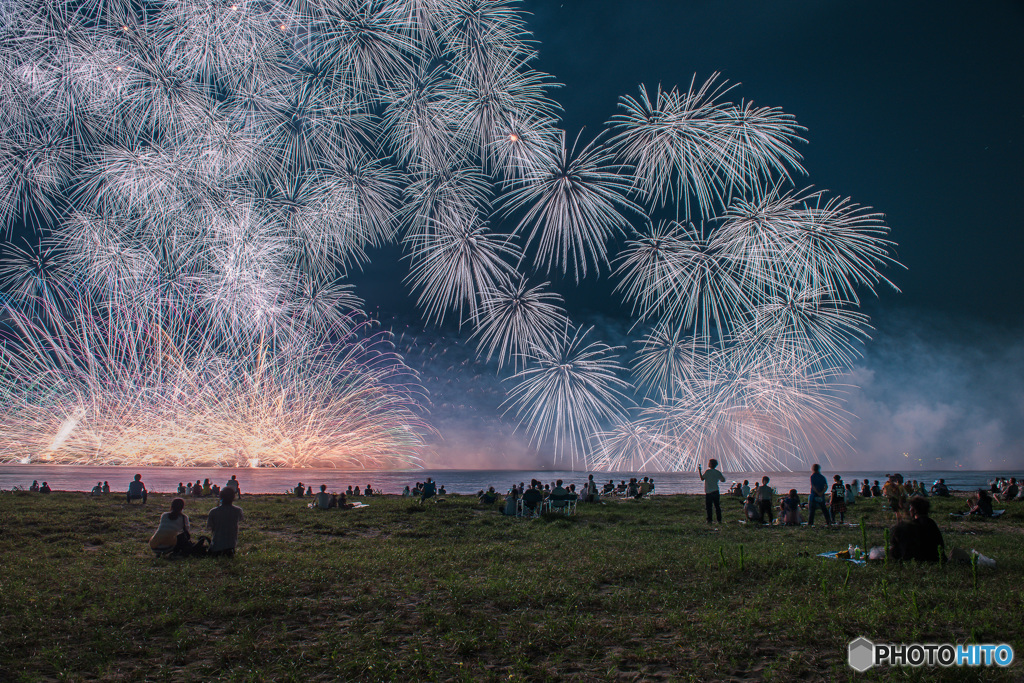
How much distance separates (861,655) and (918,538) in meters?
5.66

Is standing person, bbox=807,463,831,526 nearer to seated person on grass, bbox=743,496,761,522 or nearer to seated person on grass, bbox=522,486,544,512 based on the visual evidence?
seated person on grass, bbox=743,496,761,522

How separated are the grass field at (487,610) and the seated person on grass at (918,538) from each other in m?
0.53

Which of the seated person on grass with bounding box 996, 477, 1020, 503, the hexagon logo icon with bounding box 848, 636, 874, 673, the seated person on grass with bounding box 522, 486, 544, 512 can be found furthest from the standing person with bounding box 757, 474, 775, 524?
the seated person on grass with bounding box 996, 477, 1020, 503

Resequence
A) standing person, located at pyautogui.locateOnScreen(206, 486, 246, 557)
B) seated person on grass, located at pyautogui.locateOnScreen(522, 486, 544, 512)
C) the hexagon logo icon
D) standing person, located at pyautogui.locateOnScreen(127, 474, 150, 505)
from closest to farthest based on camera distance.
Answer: the hexagon logo icon < standing person, located at pyautogui.locateOnScreen(206, 486, 246, 557) < seated person on grass, located at pyautogui.locateOnScreen(522, 486, 544, 512) < standing person, located at pyautogui.locateOnScreen(127, 474, 150, 505)

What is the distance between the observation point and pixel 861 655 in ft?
19.0

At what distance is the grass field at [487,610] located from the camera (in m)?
5.84

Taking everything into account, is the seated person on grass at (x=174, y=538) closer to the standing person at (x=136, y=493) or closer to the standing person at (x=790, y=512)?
the standing person at (x=136, y=493)

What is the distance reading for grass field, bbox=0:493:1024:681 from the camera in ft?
19.2

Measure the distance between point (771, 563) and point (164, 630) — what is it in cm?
1035

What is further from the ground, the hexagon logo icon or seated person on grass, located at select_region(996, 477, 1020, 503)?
the hexagon logo icon

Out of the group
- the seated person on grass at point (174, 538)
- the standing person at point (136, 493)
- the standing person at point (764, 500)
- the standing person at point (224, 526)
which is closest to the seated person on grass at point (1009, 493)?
the standing person at point (764, 500)

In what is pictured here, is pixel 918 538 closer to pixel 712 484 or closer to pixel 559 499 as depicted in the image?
pixel 712 484

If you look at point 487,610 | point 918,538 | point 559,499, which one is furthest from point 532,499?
point 487,610

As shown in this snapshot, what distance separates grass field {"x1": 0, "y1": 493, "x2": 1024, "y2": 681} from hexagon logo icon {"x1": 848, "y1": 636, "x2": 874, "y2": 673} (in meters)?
0.14
